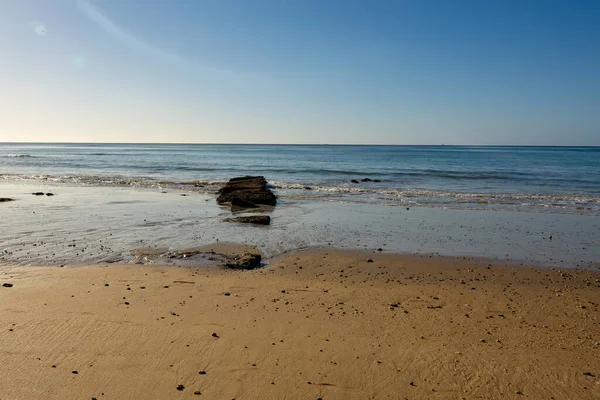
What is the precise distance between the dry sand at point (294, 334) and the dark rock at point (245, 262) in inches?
15.7

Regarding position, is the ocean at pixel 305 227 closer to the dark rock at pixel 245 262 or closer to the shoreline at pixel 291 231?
the shoreline at pixel 291 231

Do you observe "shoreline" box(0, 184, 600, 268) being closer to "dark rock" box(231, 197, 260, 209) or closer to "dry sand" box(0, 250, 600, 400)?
"dark rock" box(231, 197, 260, 209)

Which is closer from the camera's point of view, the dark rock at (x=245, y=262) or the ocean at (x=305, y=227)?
the dark rock at (x=245, y=262)

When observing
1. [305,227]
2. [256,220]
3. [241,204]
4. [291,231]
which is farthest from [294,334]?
[241,204]

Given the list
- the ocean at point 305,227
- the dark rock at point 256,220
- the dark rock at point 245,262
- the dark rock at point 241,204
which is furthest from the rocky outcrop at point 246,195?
the dark rock at point 245,262

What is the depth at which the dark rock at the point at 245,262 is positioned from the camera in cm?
869

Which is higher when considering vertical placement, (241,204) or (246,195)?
(246,195)

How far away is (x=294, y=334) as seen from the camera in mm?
5559

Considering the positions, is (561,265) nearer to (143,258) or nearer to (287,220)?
(287,220)

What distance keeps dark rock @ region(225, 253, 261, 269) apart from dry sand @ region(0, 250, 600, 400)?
398 millimetres

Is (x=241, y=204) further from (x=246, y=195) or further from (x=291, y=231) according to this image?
(x=291, y=231)

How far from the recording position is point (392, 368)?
4.77 m

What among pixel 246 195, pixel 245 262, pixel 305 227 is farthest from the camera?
pixel 246 195

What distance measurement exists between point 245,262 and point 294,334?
137 inches
